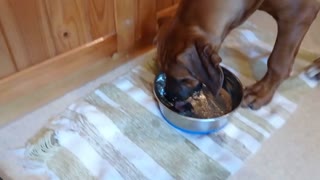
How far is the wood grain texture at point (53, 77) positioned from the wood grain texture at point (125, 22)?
4cm

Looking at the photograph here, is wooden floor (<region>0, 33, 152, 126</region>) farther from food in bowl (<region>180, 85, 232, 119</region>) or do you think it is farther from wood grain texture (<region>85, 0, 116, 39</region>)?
food in bowl (<region>180, 85, 232, 119</region>)

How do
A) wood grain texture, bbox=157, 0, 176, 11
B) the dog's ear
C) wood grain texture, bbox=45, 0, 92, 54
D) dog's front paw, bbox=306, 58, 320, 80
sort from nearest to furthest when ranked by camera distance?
the dog's ear, wood grain texture, bbox=45, 0, 92, 54, dog's front paw, bbox=306, 58, 320, 80, wood grain texture, bbox=157, 0, 176, 11

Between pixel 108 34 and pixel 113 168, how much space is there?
572 mm

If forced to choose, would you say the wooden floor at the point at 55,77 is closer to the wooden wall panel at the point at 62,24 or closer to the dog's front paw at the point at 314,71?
the wooden wall panel at the point at 62,24

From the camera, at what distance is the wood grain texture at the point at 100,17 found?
1.30 metres

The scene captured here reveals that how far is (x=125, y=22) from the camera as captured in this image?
143 cm

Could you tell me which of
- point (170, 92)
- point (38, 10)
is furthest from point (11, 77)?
point (170, 92)

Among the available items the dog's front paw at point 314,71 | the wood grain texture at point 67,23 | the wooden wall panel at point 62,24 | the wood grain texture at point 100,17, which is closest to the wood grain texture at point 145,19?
the wooden wall panel at point 62,24

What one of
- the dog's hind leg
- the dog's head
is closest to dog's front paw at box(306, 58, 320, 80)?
the dog's hind leg

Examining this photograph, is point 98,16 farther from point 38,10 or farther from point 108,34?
point 38,10

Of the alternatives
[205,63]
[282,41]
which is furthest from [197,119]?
[282,41]

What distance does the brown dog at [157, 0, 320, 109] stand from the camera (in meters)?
0.96

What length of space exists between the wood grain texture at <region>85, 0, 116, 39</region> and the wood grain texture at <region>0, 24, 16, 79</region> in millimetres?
316

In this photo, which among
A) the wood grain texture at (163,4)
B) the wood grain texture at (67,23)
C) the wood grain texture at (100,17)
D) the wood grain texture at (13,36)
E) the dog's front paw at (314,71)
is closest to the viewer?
the wood grain texture at (13,36)
